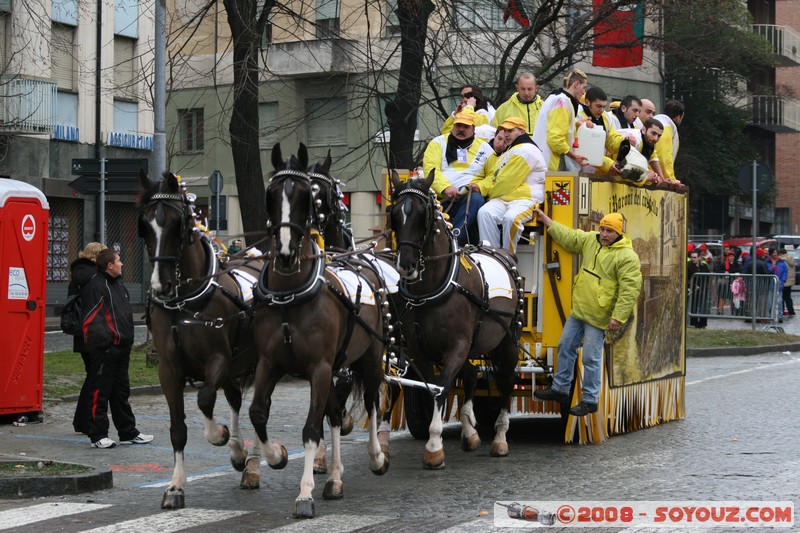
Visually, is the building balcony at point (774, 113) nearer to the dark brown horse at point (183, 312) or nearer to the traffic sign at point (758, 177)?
the traffic sign at point (758, 177)

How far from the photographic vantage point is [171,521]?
8.91m

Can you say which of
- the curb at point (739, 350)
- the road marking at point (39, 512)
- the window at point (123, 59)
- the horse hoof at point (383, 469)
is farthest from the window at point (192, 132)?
the road marking at point (39, 512)

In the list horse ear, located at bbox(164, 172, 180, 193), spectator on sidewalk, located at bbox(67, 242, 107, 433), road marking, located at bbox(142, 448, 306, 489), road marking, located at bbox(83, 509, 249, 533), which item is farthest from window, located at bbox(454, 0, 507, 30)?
road marking, located at bbox(83, 509, 249, 533)

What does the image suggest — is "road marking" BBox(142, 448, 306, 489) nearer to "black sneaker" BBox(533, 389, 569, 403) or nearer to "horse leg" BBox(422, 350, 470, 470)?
"horse leg" BBox(422, 350, 470, 470)

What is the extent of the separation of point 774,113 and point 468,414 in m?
51.8

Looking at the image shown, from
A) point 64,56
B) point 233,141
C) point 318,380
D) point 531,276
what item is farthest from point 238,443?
point 64,56

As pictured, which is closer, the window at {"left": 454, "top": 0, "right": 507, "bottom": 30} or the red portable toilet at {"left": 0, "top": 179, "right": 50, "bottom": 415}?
the red portable toilet at {"left": 0, "top": 179, "right": 50, "bottom": 415}

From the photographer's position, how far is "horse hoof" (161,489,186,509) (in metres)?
9.39

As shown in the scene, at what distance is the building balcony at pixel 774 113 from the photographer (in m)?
60.0

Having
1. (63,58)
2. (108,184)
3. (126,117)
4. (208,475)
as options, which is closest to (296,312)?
(208,475)

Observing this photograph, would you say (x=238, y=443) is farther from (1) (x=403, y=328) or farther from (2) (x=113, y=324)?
(2) (x=113, y=324)

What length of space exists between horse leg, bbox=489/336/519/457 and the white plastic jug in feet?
7.48

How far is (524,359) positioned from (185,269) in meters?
4.36

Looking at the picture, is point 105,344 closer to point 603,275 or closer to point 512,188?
point 512,188
